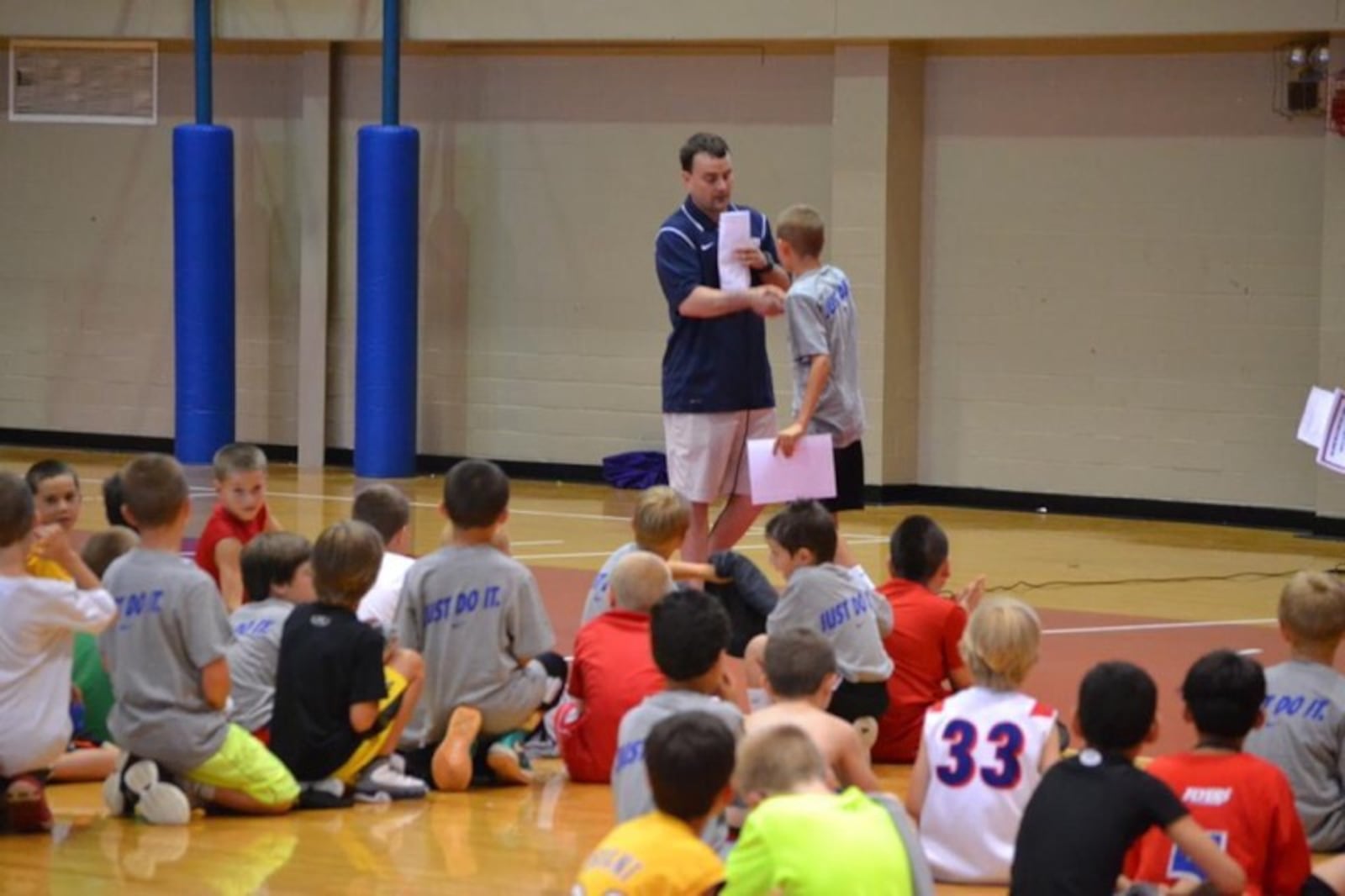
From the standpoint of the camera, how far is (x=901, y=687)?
7.34 meters

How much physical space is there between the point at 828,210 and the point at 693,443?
639 centimetres

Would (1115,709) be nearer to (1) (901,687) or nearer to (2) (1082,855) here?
(2) (1082,855)

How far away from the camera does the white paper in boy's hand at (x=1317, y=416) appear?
8367 mm

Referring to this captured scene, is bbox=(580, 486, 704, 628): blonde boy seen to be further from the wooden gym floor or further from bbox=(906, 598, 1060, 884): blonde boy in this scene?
bbox=(906, 598, 1060, 884): blonde boy

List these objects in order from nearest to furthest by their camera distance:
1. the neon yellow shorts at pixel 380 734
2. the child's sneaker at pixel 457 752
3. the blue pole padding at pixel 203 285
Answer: the neon yellow shorts at pixel 380 734, the child's sneaker at pixel 457 752, the blue pole padding at pixel 203 285

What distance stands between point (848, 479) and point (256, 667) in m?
2.62

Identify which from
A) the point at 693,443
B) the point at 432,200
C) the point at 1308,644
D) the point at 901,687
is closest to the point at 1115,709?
the point at 1308,644

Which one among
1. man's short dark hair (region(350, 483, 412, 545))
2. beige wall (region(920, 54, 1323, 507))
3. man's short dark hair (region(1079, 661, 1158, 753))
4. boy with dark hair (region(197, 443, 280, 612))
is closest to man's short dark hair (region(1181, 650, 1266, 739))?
man's short dark hair (region(1079, 661, 1158, 753))

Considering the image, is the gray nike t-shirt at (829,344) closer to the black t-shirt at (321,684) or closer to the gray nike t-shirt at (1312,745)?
the black t-shirt at (321,684)

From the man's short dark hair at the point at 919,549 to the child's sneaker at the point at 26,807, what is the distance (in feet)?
9.46

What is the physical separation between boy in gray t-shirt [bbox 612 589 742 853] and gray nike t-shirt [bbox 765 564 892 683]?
1.40 metres

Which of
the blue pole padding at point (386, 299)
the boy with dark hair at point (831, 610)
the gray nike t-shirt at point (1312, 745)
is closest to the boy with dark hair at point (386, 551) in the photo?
the boy with dark hair at point (831, 610)

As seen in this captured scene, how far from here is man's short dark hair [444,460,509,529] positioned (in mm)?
6758

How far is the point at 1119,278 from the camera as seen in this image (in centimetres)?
1393
